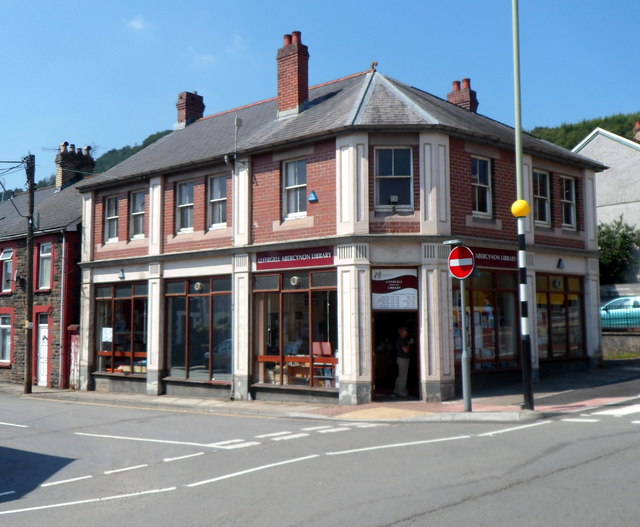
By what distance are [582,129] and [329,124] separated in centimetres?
5706

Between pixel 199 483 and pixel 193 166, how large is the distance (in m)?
13.2

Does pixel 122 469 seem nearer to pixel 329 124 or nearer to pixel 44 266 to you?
pixel 329 124

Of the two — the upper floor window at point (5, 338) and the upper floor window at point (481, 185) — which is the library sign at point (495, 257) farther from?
the upper floor window at point (5, 338)

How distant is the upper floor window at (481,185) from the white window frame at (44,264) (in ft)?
54.9

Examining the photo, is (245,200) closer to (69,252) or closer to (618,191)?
(69,252)

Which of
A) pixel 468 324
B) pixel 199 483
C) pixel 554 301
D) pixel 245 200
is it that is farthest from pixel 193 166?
pixel 199 483

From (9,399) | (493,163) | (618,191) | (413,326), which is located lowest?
(9,399)

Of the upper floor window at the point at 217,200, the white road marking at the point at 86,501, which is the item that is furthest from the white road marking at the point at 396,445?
Result: the upper floor window at the point at 217,200

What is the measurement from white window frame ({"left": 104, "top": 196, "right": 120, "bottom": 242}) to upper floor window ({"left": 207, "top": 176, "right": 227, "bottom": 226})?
4.62 metres

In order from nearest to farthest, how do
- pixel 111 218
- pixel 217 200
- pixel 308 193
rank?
1. pixel 308 193
2. pixel 217 200
3. pixel 111 218

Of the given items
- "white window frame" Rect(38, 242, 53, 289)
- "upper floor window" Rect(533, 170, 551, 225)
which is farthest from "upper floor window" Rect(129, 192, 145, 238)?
"upper floor window" Rect(533, 170, 551, 225)

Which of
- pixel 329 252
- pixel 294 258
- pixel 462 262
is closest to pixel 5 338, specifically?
Answer: pixel 294 258

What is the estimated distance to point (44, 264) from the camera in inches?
1045

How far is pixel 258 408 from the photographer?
1656 cm
